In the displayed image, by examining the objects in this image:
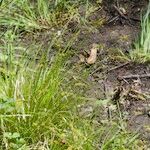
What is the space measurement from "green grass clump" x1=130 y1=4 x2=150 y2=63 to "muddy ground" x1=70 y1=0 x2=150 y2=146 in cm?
5

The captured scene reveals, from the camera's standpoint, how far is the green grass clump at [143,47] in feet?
11.0

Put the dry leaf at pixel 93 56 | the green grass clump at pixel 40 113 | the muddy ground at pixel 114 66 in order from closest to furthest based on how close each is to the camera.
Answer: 1. the green grass clump at pixel 40 113
2. the muddy ground at pixel 114 66
3. the dry leaf at pixel 93 56

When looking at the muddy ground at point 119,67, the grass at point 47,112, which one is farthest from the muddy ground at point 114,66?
the grass at point 47,112

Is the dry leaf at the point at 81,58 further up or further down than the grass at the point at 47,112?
further up

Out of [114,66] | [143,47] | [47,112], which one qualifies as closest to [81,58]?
[114,66]

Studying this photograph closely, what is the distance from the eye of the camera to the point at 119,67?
331cm

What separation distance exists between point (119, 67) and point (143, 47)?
0.80 feet

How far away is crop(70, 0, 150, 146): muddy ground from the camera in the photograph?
295 centimetres

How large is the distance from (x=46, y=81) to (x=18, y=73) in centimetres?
21

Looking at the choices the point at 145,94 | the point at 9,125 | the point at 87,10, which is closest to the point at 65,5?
the point at 87,10

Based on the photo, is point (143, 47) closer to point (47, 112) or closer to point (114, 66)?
point (114, 66)

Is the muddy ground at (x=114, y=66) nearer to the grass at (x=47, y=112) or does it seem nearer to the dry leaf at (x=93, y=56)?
the dry leaf at (x=93, y=56)

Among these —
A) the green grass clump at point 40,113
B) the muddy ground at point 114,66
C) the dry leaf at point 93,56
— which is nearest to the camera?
the green grass clump at point 40,113

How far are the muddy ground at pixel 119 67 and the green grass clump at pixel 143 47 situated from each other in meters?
0.05
